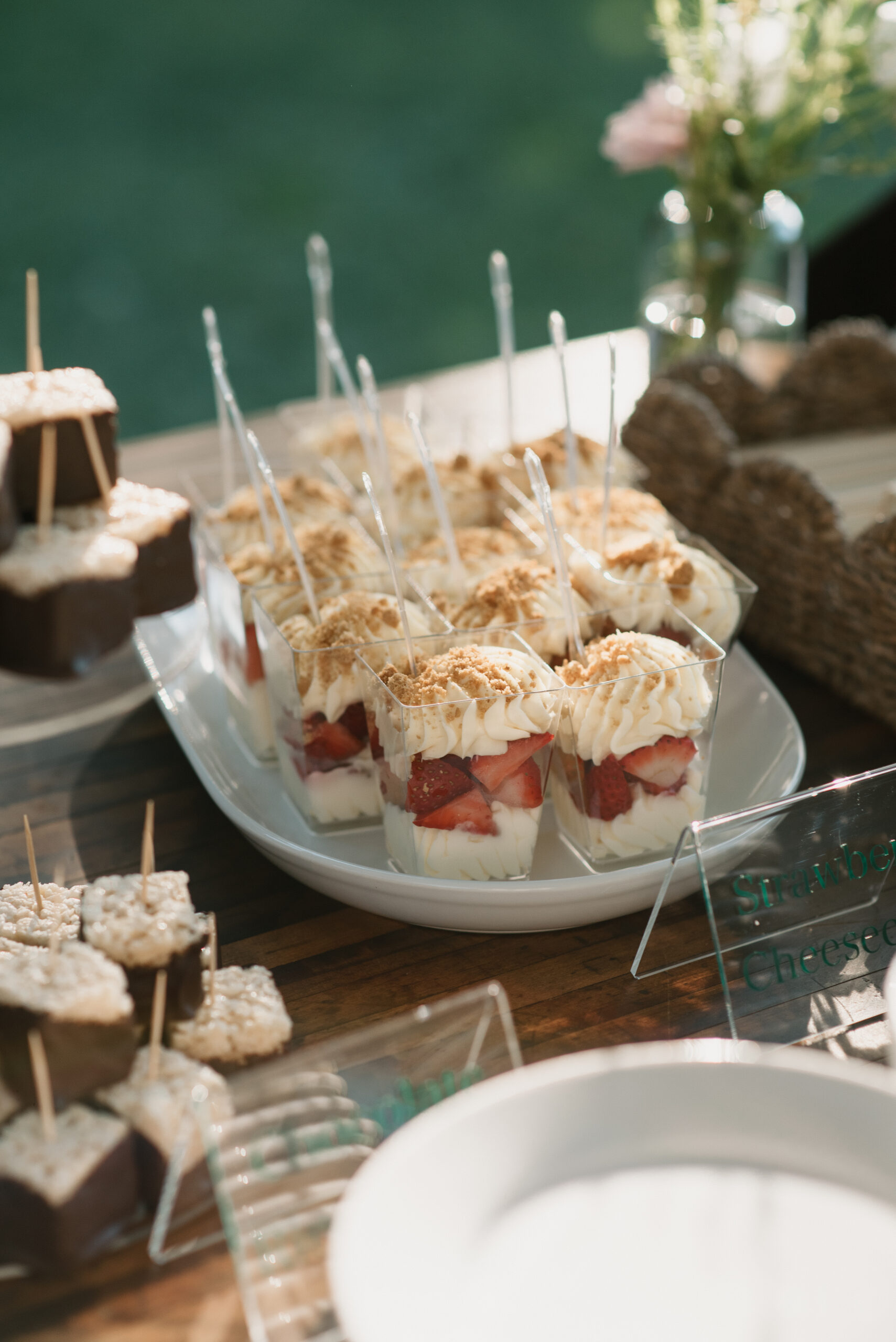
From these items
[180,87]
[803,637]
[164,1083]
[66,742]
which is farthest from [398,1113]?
[180,87]

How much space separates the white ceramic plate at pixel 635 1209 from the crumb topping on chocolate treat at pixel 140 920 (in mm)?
213

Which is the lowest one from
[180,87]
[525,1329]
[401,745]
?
[525,1329]

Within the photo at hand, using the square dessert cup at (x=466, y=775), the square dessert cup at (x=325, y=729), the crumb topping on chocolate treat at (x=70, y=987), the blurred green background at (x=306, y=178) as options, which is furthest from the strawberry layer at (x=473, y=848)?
the blurred green background at (x=306, y=178)

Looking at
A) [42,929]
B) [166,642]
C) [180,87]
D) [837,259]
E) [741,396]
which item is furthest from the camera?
[180,87]

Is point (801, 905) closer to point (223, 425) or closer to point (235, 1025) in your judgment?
point (235, 1025)

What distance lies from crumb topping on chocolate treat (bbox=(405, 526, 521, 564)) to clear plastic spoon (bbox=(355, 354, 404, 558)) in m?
0.03

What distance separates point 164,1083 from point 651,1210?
300 mm

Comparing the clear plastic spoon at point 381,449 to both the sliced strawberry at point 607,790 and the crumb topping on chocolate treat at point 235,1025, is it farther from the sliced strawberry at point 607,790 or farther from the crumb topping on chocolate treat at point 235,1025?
the crumb topping on chocolate treat at point 235,1025

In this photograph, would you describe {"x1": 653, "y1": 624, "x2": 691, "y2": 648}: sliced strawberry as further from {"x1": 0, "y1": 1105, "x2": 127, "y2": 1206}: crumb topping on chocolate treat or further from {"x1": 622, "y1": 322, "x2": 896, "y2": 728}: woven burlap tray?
{"x1": 0, "y1": 1105, "x2": 127, "y2": 1206}: crumb topping on chocolate treat

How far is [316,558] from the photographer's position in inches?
52.2

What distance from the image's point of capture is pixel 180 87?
16.7 ft

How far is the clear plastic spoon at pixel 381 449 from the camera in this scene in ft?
4.25

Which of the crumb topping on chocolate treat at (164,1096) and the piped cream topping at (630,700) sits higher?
the piped cream topping at (630,700)

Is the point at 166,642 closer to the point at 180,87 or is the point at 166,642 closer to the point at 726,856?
the point at 726,856
